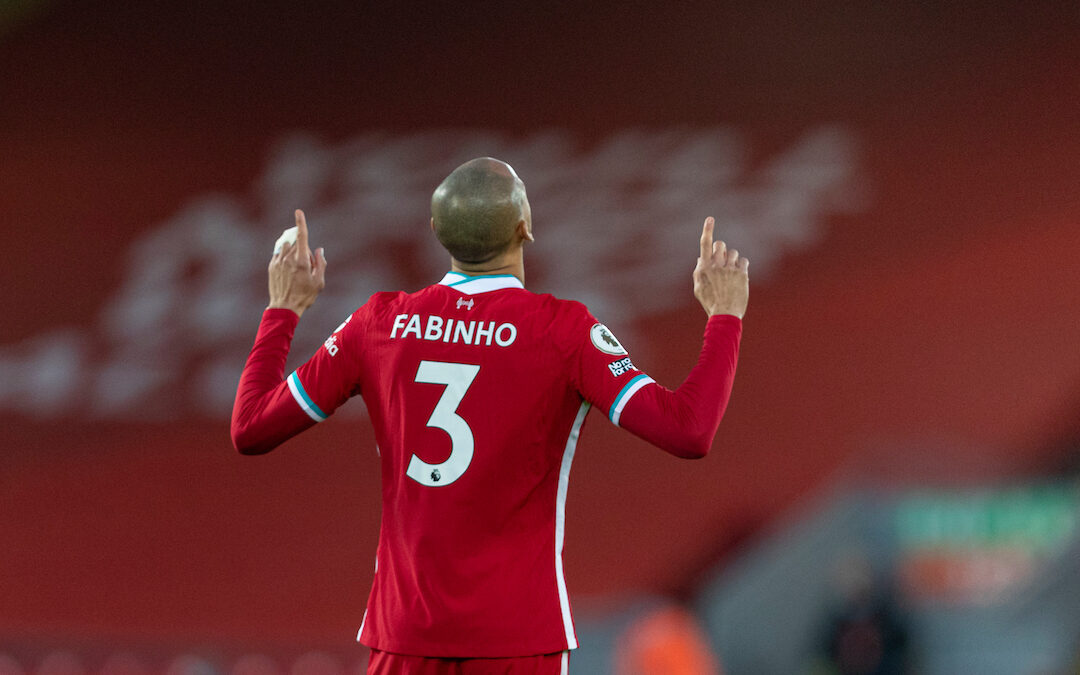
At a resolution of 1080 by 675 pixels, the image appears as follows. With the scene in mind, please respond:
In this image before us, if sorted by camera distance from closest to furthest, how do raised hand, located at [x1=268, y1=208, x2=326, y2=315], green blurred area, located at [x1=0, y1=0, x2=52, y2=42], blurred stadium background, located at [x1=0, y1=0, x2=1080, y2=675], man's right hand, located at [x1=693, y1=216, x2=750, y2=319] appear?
man's right hand, located at [x1=693, y1=216, x2=750, y2=319] < raised hand, located at [x1=268, y1=208, x2=326, y2=315] < blurred stadium background, located at [x1=0, y1=0, x2=1080, y2=675] < green blurred area, located at [x1=0, y1=0, x2=52, y2=42]

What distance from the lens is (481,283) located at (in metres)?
1.75

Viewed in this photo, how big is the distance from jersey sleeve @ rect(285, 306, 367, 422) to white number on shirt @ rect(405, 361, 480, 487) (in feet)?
0.48

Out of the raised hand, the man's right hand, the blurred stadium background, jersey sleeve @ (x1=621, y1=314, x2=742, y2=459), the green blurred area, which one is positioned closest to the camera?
jersey sleeve @ (x1=621, y1=314, x2=742, y2=459)

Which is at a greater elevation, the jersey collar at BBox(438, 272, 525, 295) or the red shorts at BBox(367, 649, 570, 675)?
the jersey collar at BBox(438, 272, 525, 295)

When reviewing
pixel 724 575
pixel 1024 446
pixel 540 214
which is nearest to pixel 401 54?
pixel 540 214

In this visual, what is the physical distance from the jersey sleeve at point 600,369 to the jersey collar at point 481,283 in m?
0.13

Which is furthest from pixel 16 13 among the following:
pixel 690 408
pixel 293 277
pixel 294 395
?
pixel 690 408

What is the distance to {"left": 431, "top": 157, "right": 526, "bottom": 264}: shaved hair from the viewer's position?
1707mm

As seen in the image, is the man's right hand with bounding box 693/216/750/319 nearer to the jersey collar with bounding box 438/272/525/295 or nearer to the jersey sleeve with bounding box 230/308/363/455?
the jersey collar with bounding box 438/272/525/295

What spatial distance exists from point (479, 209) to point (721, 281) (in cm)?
40

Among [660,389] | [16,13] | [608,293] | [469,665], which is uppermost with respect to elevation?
[16,13]

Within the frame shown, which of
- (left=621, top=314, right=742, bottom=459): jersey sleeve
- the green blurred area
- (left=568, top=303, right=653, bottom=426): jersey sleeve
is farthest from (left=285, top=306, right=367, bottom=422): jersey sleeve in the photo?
the green blurred area

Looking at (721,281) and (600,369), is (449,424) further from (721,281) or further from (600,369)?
(721,281)

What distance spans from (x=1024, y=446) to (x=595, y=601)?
67.6 inches
